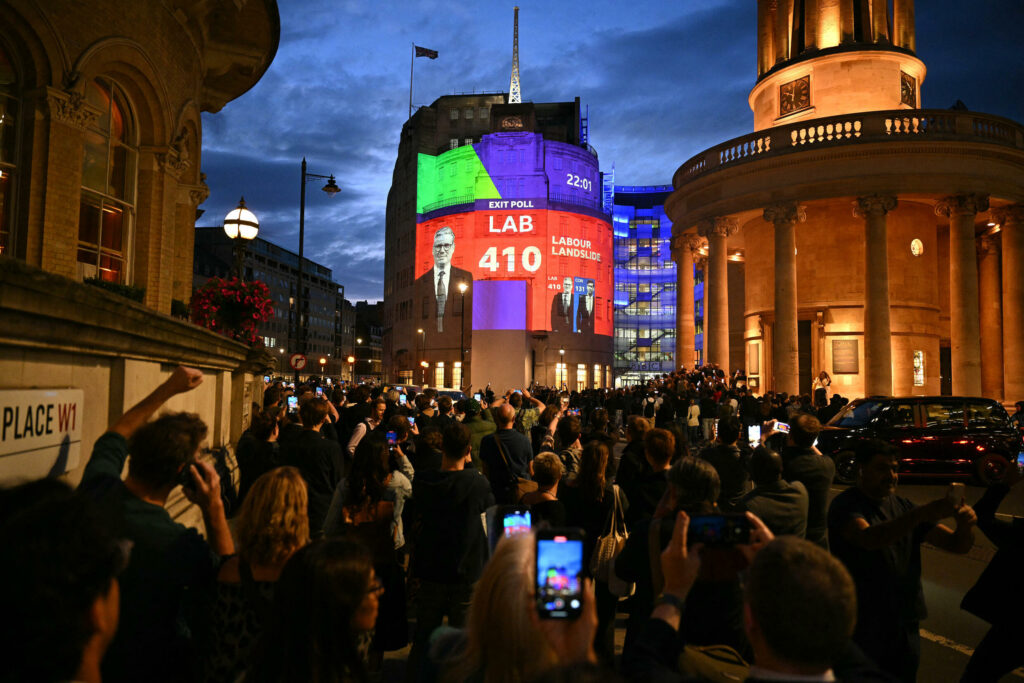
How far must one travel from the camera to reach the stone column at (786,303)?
2350cm

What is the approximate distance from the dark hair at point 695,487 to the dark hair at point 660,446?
158 centimetres

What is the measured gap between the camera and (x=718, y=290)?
26.3 meters

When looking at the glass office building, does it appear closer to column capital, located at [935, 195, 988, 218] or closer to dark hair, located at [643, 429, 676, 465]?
column capital, located at [935, 195, 988, 218]

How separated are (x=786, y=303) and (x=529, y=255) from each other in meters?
48.4

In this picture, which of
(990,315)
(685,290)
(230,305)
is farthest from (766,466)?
(990,315)

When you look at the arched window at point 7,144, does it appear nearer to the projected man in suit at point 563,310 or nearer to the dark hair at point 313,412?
the dark hair at point 313,412

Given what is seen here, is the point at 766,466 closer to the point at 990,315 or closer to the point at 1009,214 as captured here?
the point at 1009,214

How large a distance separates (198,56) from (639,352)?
97.9 meters

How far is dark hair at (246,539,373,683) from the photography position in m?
2.07

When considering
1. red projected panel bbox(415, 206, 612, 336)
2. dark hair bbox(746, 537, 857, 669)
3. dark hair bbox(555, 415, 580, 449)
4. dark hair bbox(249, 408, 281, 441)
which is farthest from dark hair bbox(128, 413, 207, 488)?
red projected panel bbox(415, 206, 612, 336)

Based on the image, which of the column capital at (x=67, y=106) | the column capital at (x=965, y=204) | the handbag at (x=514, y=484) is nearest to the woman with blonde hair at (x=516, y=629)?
the handbag at (x=514, y=484)

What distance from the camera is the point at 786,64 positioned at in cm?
2797

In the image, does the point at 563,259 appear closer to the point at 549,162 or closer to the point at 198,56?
the point at 549,162

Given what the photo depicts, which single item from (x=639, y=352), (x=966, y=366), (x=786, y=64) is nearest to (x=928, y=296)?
(x=966, y=366)
